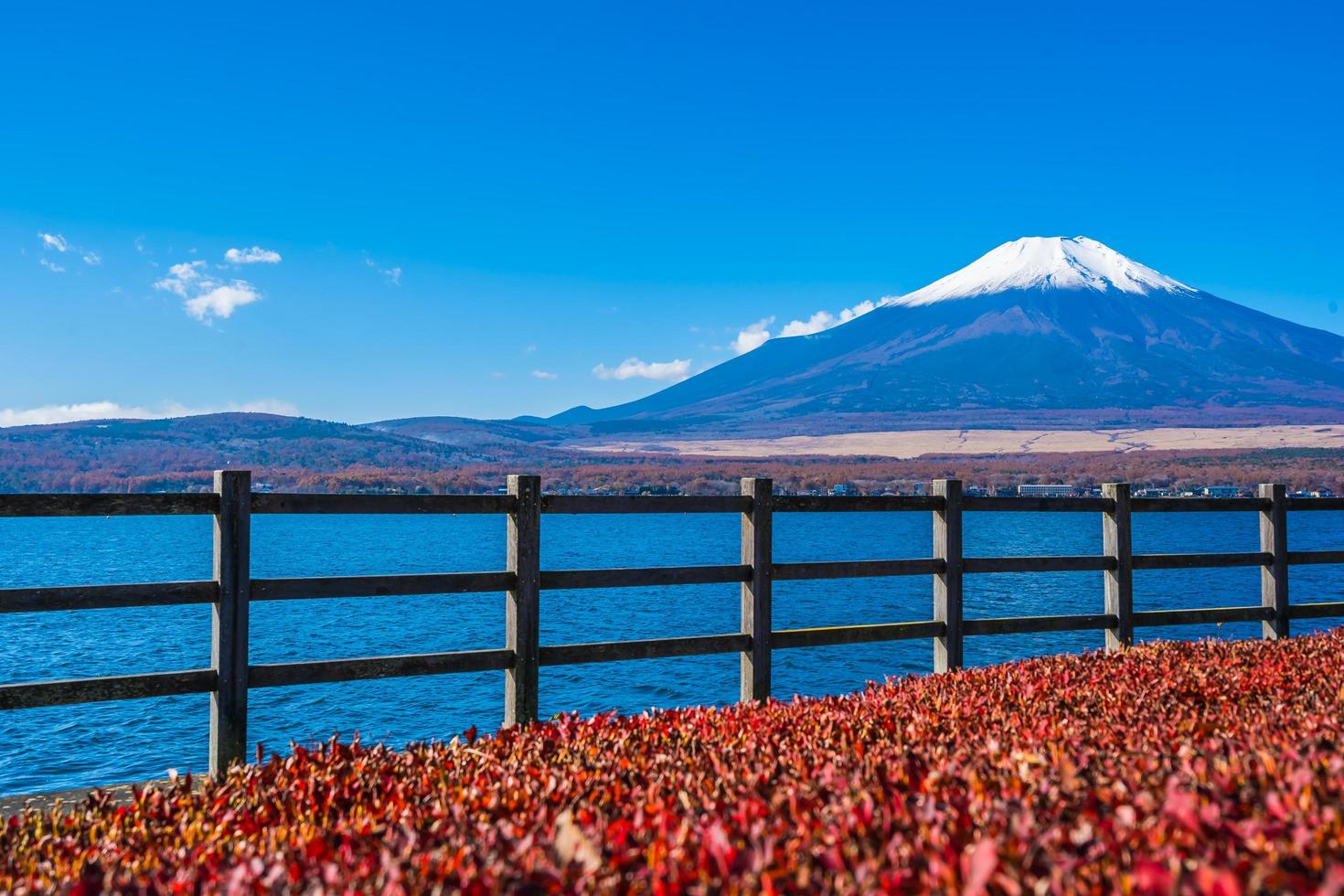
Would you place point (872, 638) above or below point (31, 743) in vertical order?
above

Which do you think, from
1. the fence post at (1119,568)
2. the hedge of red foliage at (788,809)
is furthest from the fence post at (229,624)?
the fence post at (1119,568)

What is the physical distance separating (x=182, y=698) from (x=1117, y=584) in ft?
76.1

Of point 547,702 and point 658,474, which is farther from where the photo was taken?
point 658,474

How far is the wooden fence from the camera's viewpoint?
6875 millimetres

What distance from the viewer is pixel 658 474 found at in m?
156

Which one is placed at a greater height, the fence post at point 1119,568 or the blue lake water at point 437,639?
the fence post at point 1119,568

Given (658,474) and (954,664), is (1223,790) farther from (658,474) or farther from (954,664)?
(658,474)

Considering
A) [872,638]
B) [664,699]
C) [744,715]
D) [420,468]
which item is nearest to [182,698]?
[664,699]

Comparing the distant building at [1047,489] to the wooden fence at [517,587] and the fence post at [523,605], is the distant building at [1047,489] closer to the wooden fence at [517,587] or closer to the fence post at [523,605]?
the wooden fence at [517,587]

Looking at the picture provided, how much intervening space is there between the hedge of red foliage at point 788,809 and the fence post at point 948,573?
13.2 ft

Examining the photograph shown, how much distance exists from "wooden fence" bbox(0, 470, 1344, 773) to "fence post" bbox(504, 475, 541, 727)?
1 centimetres

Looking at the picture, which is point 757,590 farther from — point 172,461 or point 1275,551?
point 172,461

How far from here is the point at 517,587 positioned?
790cm

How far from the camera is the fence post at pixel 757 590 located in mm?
8656
